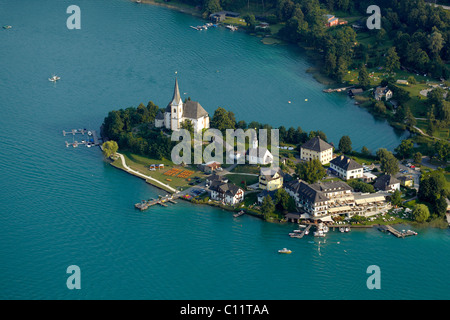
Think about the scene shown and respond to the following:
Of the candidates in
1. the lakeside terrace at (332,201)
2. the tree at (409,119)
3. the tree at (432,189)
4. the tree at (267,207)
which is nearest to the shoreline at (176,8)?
the tree at (409,119)

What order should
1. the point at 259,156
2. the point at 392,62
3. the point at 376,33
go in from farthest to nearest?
1. the point at 376,33
2. the point at 392,62
3. the point at 259,156

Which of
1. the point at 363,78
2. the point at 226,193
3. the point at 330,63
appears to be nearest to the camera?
the point at 226,193

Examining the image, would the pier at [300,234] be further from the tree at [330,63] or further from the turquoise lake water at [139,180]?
the tree at [330,63]

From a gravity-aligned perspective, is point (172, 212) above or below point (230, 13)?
below

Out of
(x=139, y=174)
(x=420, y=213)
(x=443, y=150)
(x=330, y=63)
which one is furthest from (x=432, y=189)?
(x=330, y=63)

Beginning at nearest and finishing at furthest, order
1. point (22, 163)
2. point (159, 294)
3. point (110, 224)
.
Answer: point (159, 294) → point (110, 224) → point (22, 163)

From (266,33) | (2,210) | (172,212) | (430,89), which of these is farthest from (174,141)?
(266,33)

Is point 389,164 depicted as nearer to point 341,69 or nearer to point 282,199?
point 282,199

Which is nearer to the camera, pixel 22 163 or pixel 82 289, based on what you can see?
pixel 82 289

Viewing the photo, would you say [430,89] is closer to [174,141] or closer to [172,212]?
[174,141]
